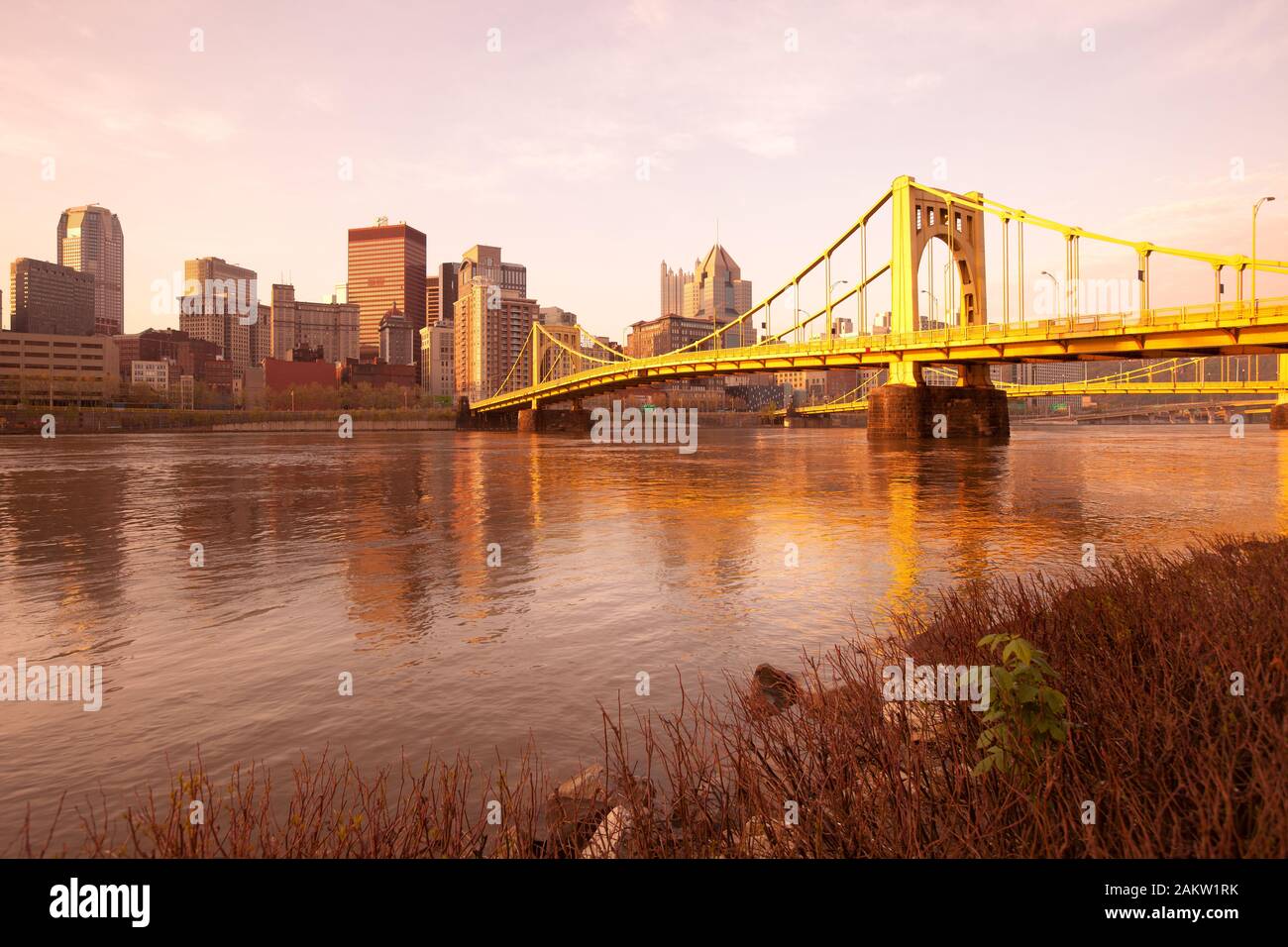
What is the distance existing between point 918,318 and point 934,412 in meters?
8.69

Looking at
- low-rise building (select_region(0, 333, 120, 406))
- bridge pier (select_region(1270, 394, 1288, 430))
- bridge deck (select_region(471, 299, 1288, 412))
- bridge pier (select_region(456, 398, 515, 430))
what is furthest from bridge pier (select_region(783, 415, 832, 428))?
low-rise building (select_region(0, 333, 120, 406))

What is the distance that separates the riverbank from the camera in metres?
3.51

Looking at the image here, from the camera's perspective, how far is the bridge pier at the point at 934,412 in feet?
216

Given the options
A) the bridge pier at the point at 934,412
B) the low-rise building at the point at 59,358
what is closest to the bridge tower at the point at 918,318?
the bridge pier at the point at 934,412

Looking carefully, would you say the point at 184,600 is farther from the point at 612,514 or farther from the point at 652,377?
the point at 652,377

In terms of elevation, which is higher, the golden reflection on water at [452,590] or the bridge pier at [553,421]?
the bridge pier at [553,421]

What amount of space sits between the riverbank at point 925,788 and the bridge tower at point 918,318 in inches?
2460

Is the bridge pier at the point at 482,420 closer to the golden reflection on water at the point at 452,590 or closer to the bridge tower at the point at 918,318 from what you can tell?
the bridge tower at the point at 918,318

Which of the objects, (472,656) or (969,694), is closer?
(969,694)

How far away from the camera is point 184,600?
11.6 meters

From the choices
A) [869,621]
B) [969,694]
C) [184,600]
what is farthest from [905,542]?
[184,600]

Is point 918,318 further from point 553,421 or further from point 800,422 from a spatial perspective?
point 800,422

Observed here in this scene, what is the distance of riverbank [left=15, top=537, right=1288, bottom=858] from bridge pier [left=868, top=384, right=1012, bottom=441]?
62.2 m
